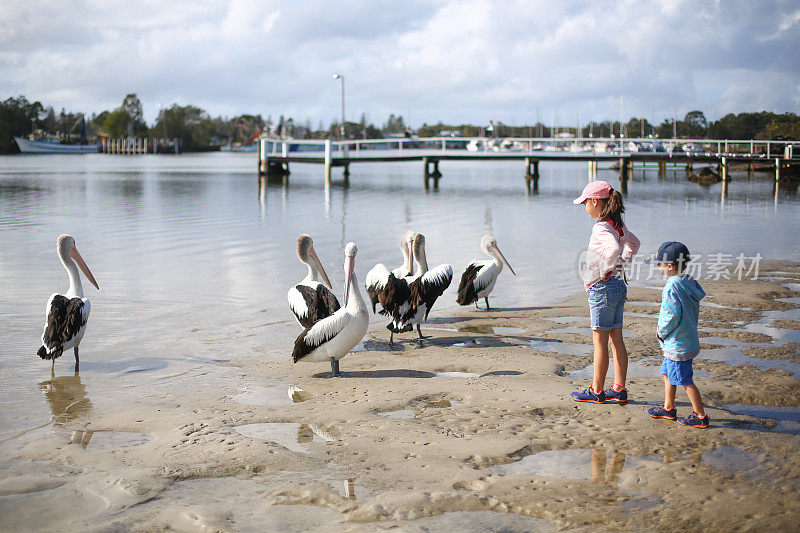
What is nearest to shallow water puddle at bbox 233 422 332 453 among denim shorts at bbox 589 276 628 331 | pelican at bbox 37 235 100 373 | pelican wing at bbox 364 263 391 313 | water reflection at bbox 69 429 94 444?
water reflection at bbox 69 429 94 444

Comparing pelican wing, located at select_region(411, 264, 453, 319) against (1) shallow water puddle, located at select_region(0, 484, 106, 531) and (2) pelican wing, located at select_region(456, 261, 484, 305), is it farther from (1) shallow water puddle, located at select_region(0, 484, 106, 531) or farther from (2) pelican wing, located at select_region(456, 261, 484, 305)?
(1) shallow water puddle, located at select_region(0, 484, 106, 531)

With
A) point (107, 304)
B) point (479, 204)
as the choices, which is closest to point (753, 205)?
point (479, 204)

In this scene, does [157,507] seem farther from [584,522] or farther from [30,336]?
[30,336]

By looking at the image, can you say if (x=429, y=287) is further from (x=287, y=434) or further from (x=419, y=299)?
(x=287, y=434)

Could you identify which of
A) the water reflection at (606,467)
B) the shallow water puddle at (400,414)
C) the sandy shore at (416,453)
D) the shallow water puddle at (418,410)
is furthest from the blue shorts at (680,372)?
the shallow water puddle at (400,414)

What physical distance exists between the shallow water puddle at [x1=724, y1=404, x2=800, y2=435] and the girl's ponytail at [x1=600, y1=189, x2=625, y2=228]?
1.69 m

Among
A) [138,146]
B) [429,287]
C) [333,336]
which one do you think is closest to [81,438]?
[333,336]

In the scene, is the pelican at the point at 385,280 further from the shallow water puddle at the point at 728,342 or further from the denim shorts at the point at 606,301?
the shallow water puddle at the point at 728,342

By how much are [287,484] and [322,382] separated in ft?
7.45

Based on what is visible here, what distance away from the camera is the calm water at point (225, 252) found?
24.8ft

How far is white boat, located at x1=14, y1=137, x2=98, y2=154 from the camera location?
151500 millimetres

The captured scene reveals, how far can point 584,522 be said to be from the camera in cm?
375

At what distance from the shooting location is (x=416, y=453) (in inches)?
183

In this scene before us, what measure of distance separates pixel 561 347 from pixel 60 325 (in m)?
5.00
